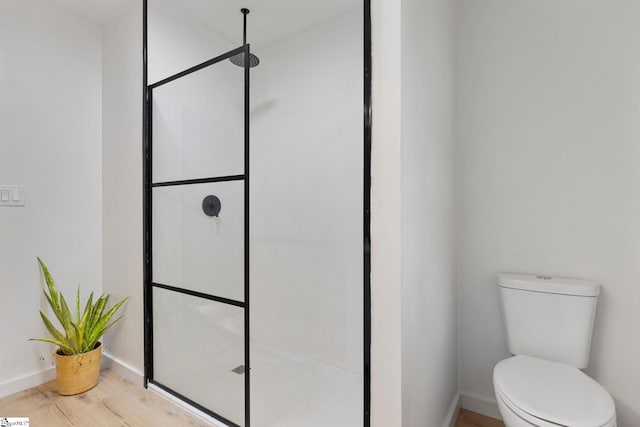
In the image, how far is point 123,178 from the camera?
2.12 m

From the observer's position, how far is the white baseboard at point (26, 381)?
1.85m

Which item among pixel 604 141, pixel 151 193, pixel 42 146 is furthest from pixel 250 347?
pixel 604 141

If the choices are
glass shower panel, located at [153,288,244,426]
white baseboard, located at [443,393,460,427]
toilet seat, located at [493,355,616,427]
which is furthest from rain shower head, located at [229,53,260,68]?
white baseboard, located at [443,393,460,427]

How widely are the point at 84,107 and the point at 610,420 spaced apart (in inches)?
126

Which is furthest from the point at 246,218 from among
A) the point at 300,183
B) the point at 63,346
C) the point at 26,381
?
the point at 26,381

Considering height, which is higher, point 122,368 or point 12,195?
point 12,195

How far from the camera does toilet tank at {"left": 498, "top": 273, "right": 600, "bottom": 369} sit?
145 centimetres

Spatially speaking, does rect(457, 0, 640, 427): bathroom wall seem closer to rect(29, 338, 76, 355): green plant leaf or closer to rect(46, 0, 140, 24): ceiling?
rect(46, 0, 140, 24): ceiling

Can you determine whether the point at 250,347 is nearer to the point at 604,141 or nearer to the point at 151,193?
the point at 151,193

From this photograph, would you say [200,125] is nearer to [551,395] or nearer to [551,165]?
[551,165]

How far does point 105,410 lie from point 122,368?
393mm

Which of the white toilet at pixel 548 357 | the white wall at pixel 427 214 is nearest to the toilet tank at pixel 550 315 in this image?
the white toilet at pixel 548 357

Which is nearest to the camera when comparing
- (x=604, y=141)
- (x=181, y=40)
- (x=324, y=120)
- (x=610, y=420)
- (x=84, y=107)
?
(x=610, y=420)

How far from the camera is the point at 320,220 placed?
147 cm
